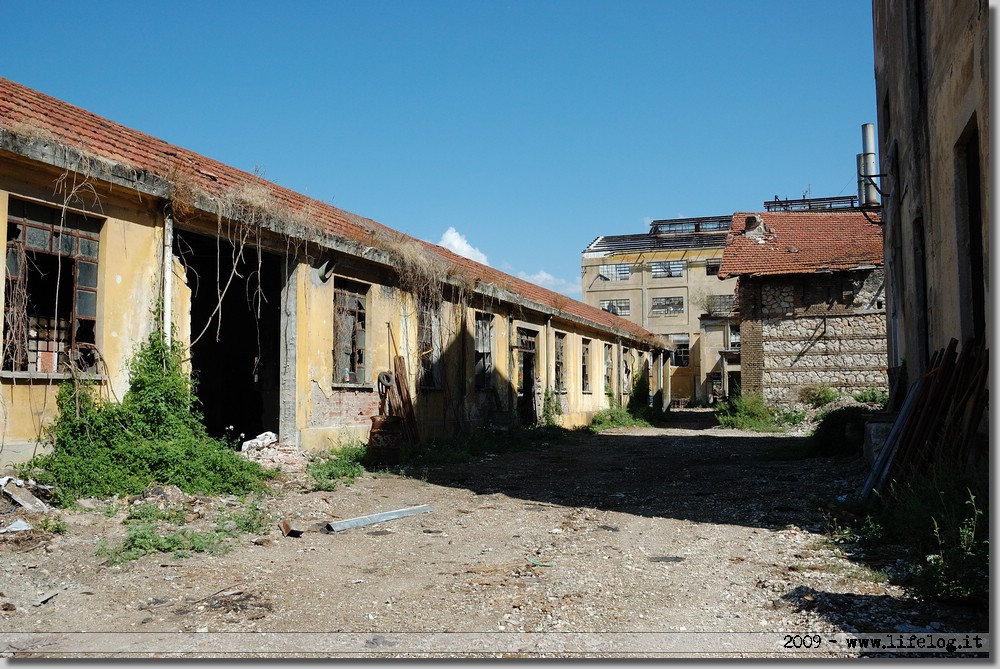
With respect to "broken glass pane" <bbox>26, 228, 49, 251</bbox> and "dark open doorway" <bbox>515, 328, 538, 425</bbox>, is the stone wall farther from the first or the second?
"broken glass pane" <bbox>26, 228, 49, 251</bbox>

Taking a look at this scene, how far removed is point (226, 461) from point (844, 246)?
18993 mm

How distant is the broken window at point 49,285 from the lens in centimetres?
766

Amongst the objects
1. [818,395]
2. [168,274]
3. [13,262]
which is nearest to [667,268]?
[818,395]

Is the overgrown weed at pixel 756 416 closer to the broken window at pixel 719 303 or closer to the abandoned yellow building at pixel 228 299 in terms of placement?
the abandoned yellow building at pixel 228 299

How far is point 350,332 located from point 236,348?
80.8 inches

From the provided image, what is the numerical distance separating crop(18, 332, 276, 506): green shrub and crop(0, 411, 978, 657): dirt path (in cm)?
53

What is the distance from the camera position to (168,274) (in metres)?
9.03

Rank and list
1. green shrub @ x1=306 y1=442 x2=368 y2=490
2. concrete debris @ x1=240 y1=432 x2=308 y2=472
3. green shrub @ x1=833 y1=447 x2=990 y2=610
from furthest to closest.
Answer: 1. concrete debris @ x1=240 y1=432 x2=308 y2=472
2. green shrub @ x1=306 y1=442 x2=368 y2=490
3. green shrub @ x1=833 y1=447 x2=990 y2=610

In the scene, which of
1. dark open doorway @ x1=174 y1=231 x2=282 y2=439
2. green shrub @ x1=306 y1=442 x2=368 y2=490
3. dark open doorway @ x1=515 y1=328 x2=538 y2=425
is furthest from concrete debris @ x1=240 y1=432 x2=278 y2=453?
dark open doorway @ x1=515 y1=328 x2=538 y2=425

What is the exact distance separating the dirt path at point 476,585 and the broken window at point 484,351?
8385 mm

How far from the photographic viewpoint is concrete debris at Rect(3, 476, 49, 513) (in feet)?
21.5

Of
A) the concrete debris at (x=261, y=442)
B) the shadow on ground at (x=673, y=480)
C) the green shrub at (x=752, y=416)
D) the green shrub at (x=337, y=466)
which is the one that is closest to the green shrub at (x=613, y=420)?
the green shrub at (x=752, y=416)

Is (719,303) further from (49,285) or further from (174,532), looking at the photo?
(174,532)

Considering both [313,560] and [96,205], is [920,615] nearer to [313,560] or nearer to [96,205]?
[313,560]
